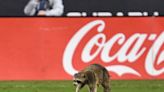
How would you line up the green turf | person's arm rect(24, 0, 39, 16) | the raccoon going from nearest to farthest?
the raccoon < the green turf < person's arm rect(24, 0, 39, 16)

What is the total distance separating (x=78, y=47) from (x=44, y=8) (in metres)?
1.47

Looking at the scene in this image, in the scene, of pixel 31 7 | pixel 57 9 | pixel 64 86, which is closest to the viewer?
pixel 64 86

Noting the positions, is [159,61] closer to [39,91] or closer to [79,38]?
[79,38]

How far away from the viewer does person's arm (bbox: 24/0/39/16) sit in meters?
19.2

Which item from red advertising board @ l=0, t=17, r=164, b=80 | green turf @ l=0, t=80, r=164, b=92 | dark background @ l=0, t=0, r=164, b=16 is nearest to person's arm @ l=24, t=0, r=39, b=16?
dark background @ l=0, t=0, r=164, b=16

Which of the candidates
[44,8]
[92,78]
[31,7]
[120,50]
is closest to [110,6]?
[120,50]

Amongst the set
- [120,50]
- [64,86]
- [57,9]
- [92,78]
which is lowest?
[64,86]

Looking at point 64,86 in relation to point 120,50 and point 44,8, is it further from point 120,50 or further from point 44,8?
point 44,8

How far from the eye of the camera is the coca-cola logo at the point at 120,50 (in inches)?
757

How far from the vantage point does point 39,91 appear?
53.2ft

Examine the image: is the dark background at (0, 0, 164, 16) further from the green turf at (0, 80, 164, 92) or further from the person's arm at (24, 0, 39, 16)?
the green turf at (0, 80, 164, 92)

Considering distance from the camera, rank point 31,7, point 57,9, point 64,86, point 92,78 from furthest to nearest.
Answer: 1. point 57,9
2. point 31,7
3. point 64,86
4. point 92,78

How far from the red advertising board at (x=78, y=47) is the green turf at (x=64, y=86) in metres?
0.49

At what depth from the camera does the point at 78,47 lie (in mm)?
19281
